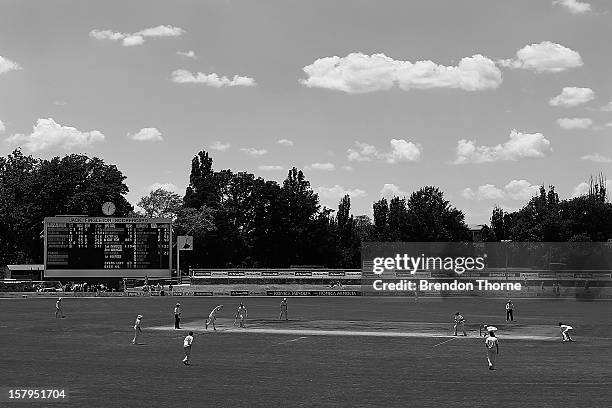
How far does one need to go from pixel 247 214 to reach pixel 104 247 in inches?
2511

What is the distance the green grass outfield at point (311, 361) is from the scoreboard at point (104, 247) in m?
22.7

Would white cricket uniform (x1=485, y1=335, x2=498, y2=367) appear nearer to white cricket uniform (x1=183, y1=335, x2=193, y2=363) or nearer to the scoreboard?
white cricket uniform (x1=183, y1=335, x2=193, y2=363)

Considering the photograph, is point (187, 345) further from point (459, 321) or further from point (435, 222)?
point (435, 222)

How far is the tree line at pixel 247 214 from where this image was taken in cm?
13075

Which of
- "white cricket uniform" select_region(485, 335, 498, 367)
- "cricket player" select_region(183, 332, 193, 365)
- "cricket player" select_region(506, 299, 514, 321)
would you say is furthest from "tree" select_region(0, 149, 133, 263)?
"white cricket uniform" select_region(485, 335, 498, 367)

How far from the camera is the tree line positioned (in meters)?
131

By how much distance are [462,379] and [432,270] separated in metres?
75.0

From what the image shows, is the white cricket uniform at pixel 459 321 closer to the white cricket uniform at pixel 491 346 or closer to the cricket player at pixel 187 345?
the white cricket uniform at pixel 491 346

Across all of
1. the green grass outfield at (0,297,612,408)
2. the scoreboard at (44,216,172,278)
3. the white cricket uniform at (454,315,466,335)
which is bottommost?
the green grass outfield at (0,297,612,408)

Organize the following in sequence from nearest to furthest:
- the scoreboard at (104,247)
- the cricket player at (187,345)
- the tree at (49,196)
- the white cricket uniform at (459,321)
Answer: the cricket player at (187,345) → the white cricket uniform at (459,321) → the scoreboard at (104,247) → the tree at (49,196)

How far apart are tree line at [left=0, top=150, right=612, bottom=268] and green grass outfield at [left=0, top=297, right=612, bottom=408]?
61.4 m

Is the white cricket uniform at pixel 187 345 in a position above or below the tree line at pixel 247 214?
below

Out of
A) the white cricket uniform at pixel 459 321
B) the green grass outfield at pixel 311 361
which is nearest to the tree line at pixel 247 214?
the green grass outfield at pixel 311 361

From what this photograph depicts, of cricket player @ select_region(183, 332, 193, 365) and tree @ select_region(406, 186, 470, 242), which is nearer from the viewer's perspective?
cricket player @ select_region(183, 332, 193, 365)
